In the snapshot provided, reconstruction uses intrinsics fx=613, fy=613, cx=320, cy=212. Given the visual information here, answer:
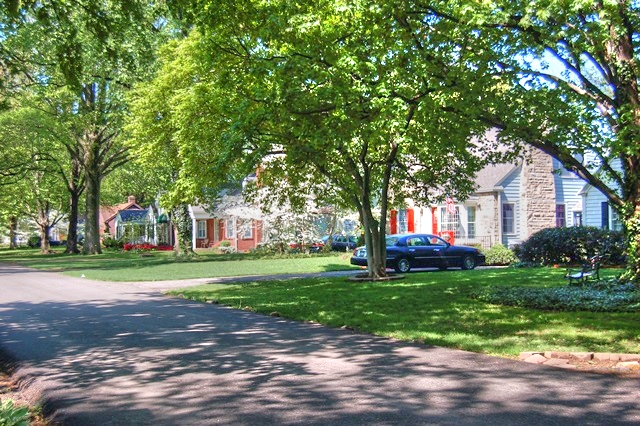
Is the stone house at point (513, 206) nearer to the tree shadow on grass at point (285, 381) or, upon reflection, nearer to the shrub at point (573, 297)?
the shrub at point (573, 297)

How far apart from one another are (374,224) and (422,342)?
1064cm

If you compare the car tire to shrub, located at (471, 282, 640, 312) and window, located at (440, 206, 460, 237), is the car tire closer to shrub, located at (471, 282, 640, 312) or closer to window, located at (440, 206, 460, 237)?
window, located at (440, 206, 460, 237)

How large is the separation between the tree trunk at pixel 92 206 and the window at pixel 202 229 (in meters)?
10.4

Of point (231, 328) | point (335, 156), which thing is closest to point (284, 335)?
point (231, 328)

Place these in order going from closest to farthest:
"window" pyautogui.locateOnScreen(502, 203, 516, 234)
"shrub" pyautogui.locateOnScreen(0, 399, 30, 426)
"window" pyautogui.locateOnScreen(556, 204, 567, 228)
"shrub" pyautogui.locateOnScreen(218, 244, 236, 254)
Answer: "shrub" pyautogui.locateOnScreen(0, 399, 30, 426) → "window" pyautogui.locateOnScreen(502, 203, 516, 234) → "window" pyautogui.locateOnScreen(556, 204, 567, 228) → "shrub" pyautogui.locateOnScreen(218, 244, 236, 254)

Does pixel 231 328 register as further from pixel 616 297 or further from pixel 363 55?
pixel 616 297

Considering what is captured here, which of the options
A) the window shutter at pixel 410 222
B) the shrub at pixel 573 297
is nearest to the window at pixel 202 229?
the window shutter at pixel 410 222

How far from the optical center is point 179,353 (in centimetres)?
891

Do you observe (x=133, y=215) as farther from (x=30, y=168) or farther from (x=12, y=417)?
(x=12, y=417)

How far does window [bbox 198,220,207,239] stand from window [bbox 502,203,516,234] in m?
29.0

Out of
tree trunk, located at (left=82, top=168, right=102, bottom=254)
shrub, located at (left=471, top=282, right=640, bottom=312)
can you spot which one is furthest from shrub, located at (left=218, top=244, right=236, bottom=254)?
shrub, located at (left=471, top=282, right=640, bottom=312)

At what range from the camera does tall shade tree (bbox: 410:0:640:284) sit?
1008 cm

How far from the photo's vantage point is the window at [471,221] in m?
33.8

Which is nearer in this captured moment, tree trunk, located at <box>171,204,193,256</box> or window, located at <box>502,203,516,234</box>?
window, located at <box>502,203,516,234</box>
